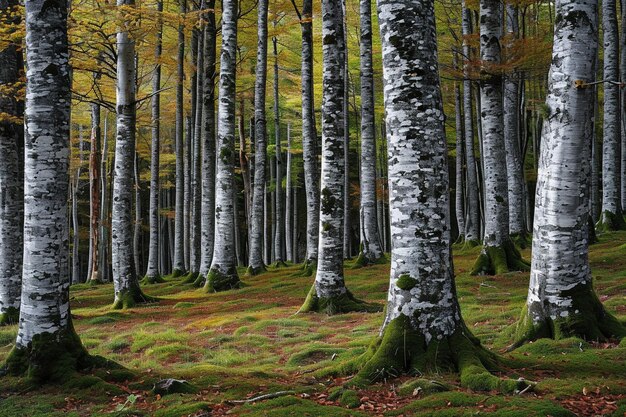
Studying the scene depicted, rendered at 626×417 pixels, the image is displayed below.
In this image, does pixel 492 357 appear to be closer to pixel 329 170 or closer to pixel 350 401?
pixel 350 401

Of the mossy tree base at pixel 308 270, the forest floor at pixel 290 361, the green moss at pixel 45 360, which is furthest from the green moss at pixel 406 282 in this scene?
the mossy tree base at pixel 308 270

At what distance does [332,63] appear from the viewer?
9.79m

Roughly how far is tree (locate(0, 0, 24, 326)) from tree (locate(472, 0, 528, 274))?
8.77 m

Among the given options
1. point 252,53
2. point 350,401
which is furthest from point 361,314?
point 252,53

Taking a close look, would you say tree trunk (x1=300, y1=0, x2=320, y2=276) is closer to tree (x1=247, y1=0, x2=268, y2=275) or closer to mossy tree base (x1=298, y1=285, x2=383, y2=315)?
tree (x1=247, y1=0, x2=268, y2=275)

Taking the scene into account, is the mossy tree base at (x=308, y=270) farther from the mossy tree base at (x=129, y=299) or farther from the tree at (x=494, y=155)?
the tree at (x=494, y=155)

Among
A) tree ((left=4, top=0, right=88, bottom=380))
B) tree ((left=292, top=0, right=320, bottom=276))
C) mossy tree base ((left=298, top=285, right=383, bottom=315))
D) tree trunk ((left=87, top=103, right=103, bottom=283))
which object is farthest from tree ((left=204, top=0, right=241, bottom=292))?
Result: tree ((left=4, top=0, right=88, bottom=380))

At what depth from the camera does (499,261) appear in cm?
1150

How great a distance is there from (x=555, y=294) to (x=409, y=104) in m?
2.56

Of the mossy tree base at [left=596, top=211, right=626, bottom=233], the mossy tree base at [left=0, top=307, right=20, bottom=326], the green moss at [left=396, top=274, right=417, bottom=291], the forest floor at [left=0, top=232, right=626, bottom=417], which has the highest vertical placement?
the mossy tree base at [left=596, top=211, right=626, bottom=233]

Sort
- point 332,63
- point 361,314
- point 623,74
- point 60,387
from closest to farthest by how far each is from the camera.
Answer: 1. point 60,387
2. point 361,314
3. point 332,63
4. point 623,74

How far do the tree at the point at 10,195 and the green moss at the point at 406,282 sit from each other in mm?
7561

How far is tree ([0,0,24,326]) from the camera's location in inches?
386

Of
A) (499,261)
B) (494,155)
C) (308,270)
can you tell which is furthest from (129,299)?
(494,155)
